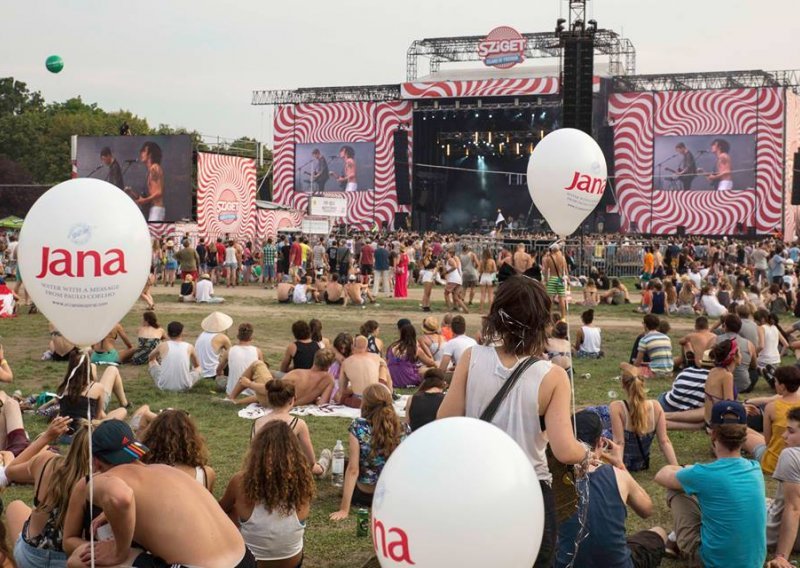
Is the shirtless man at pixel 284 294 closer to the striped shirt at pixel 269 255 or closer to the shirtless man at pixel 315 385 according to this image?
the striped shirt at pixel 269 255

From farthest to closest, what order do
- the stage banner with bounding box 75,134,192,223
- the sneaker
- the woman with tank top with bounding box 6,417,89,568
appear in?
the stage banner with bounding box 75,134,192,223 → the sneaker → the woman with tank top with bounding box 6,417,89,568

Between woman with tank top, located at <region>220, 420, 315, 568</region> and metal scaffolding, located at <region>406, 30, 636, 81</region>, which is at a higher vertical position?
metal scaffolding, located at <region>406, 30, 636, 81</region>

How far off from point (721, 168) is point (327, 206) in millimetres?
18968

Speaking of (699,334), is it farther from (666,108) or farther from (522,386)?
(666,108)

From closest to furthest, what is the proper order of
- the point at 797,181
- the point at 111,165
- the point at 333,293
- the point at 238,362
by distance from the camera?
the point at 238,362 < the point at 333,293 < the point at 797,181 < the point at 111,165

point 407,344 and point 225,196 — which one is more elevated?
point 225,196

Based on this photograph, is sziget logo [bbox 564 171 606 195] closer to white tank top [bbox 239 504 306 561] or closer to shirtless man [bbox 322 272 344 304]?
white tank top [bbox 239 504 306 561]

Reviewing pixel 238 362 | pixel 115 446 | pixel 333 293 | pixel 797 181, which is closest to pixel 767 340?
pixel 238 362

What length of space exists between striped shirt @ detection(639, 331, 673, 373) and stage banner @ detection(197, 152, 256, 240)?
890 inches

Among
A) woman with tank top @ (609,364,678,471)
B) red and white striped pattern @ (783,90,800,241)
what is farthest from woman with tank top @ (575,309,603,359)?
red and white striped pattern @ (783,90,800,241)

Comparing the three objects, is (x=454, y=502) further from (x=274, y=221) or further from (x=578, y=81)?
(x=274, y=221)

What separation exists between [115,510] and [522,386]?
5.12 feet

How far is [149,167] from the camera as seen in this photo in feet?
108

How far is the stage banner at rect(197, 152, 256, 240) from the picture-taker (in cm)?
3272
